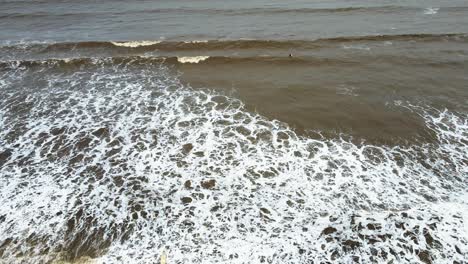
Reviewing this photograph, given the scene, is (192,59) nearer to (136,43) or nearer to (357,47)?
(136,43)

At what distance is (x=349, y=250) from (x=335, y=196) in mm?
1749

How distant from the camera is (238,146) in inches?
408

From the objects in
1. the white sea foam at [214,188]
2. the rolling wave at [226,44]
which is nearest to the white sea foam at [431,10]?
the rolling wave at [226,44]

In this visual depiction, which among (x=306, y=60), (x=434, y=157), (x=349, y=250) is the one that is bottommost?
(x=349, y=250)

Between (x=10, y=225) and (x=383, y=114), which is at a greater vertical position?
(x=383, y=114)

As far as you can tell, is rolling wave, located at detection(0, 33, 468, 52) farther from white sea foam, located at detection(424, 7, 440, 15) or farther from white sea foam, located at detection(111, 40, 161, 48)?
white sea foam, located at detection(424, 7, 440, 15)

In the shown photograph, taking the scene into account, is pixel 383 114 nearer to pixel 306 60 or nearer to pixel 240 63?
pixel 306 60

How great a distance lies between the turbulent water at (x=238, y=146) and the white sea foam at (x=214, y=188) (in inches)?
1.8

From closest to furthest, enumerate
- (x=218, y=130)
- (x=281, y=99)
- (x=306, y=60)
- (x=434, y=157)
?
1. (x=434, y=157)
2. (x=218, y=130)
3. (x=281, y=99)
4. (x=306, y=60)

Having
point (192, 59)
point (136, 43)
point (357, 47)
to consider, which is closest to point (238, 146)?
point (192, 59)

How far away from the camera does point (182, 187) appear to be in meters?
8.89

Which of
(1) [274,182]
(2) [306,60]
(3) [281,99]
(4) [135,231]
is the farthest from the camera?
(2) [306,60]

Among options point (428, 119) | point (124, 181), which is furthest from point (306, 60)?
point (124, 181)

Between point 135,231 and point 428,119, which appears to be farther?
point 428,119
